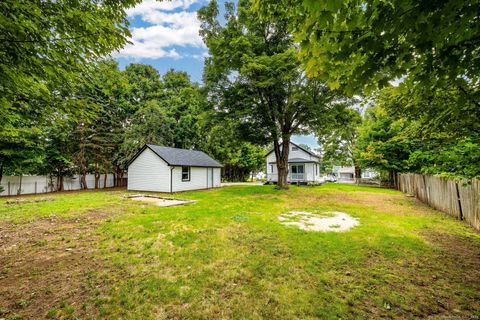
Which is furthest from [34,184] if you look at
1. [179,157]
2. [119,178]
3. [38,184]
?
[179,157]

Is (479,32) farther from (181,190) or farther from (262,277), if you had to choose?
(181,190)

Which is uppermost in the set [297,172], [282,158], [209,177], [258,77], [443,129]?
[258,77]

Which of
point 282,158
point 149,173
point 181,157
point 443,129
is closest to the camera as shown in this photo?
point 443,129

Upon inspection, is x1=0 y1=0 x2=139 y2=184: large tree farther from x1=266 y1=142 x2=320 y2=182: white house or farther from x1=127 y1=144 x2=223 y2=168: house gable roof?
x1=266 y1=142 x2=320 y2=182: white house

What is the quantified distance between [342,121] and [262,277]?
14506 millimetres

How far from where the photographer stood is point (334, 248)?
15.2ft

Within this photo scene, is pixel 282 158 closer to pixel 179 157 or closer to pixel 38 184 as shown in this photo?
pixel 179 157

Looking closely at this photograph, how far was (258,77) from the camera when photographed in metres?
14.0

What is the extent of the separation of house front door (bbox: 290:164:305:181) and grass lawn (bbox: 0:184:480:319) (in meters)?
19.0

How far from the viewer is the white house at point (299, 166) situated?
25.6m

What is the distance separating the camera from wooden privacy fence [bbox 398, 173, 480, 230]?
6016mm

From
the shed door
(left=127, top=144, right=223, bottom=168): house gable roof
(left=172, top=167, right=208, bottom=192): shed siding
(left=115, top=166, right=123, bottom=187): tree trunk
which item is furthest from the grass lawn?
(left=115, top=166, right=123, bottom=187): tree trunk

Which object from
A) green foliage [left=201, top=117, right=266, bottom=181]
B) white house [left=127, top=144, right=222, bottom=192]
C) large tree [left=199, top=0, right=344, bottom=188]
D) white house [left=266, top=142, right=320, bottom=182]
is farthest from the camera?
white house [left=266, top=142, right=320, bottom=182]

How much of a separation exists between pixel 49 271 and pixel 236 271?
333cm
